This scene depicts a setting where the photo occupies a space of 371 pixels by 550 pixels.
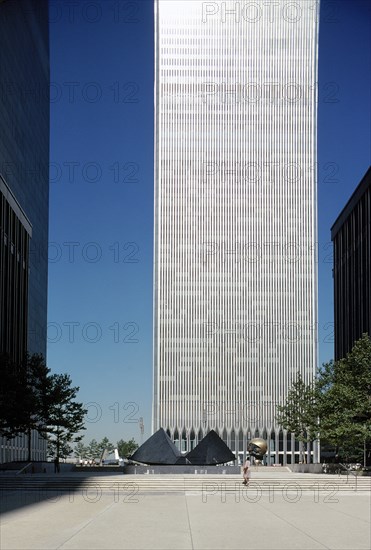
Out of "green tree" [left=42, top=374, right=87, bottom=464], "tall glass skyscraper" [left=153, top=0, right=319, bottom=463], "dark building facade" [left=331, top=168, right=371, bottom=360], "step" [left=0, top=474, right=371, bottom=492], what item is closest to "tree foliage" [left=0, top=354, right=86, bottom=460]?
"green tree" [left=42, top=374, right=87, bottom=464]

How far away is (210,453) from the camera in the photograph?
193 ft

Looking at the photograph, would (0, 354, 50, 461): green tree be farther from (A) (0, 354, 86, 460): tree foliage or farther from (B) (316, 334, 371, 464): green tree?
(B) (316, 334, 371, 464): green tree

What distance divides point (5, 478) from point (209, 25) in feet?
436

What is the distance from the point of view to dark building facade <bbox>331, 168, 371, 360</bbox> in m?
102

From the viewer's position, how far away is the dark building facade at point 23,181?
8700 cm

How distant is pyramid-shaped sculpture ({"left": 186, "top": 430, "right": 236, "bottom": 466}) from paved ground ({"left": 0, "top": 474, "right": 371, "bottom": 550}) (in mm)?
20046

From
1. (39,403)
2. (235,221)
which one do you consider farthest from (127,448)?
(39,403)

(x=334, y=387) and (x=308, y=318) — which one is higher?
(x=308, y=318)

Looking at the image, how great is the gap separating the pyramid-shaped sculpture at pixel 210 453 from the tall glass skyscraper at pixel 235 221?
93.4 meters

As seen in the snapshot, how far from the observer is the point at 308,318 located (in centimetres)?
15538

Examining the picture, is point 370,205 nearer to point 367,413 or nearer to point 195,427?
point 367,413

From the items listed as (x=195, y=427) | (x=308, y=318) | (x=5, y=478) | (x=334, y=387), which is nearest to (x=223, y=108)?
(x=308, y=318)

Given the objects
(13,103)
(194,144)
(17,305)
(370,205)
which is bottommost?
(17,305)

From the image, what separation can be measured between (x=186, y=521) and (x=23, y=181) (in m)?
97.8
